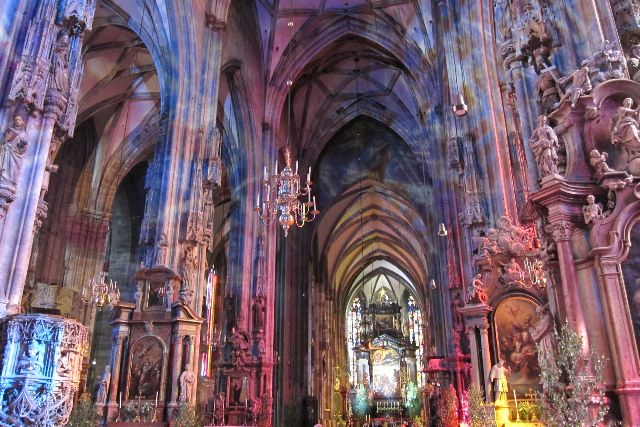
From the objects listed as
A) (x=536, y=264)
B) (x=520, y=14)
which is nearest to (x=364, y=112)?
(x=536, y=264)

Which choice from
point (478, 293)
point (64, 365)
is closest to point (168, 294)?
point (64, 365)

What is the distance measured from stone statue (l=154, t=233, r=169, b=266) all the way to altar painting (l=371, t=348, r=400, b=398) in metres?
34.4

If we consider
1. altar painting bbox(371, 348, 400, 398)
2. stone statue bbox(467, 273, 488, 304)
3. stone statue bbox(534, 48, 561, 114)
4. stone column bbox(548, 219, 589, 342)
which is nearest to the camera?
stone column bbox(548, 219, 589, 342)

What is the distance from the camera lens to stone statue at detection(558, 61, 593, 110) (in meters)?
5.67

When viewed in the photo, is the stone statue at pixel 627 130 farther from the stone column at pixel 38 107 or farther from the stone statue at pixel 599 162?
the stone column at pixel 38 107

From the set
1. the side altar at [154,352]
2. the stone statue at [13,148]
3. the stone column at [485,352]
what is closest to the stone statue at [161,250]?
the side altar at [154,352]

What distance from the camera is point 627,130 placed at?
5.50 m

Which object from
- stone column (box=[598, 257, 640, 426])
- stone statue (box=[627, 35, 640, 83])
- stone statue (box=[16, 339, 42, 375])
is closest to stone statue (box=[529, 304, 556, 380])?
stone column (box=[598, 257, 640, 426])

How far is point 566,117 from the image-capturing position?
588cm

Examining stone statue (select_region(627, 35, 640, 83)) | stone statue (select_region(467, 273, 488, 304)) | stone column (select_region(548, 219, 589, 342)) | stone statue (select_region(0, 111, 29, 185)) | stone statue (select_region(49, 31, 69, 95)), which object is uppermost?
stone statue (select_region(49, 31, 69, 95))

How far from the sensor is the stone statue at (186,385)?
11.4 meters

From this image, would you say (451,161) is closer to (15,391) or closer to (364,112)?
(15,391)

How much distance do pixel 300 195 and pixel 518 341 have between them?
654cm

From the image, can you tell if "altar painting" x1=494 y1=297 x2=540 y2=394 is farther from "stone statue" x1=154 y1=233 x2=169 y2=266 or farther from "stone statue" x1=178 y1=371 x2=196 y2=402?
"stone statue" x1=154 y1=233 x2=169 y2=266
